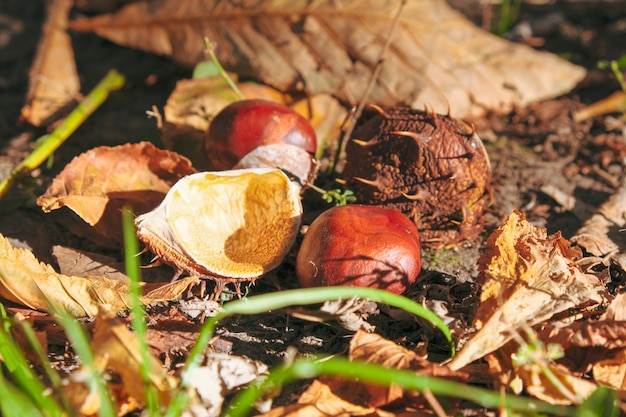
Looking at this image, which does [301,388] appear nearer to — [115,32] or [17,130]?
[17,130]

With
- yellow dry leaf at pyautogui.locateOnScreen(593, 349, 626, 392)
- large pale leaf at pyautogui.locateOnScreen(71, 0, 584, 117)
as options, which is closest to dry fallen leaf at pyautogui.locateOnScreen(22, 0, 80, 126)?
large pale leaf at pyautogui.locateOnScreen(71, 0, 584, 117)

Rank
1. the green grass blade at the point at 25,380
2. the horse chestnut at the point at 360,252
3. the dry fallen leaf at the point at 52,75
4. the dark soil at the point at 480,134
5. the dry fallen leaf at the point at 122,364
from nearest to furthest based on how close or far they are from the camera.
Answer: the green grass blade at the point at 25,380, the dry fallen leaf at the point at 122,364, the horse chestnut at the point at 360,252, the dark soil at the point at 480,134, the dry fallen leaf at the point at 52,75

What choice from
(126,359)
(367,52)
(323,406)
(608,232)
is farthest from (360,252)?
(367,52)

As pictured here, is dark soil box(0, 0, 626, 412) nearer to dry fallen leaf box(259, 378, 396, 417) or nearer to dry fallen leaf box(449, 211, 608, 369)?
dry fallen leaf box(449, 211, 608, 369)

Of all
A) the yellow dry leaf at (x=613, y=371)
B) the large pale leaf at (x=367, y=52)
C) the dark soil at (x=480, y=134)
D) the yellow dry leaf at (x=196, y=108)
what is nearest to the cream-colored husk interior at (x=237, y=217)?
the dark soil at (x=480, y=134)

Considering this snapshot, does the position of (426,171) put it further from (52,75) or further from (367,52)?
(52,75)

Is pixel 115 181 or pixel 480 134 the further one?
pixel 480 134

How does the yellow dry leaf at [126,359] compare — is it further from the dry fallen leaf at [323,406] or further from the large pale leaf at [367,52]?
the large pale leaf at [367,52]
